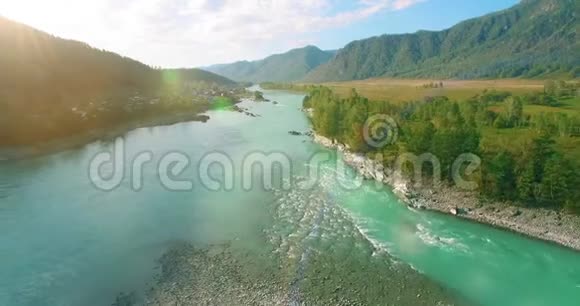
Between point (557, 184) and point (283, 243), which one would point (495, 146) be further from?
point (283, 243)

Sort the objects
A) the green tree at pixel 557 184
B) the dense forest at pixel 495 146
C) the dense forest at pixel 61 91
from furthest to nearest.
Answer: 1. the dense forest at pixel 61 91
2. the dense forest at pixel 495 146
3. the green tree at pixel 557 184

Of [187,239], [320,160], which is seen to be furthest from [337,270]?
[320,160]

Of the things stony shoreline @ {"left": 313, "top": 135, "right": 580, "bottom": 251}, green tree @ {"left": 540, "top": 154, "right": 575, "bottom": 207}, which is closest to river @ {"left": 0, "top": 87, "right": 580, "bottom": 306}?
stony shoreline @ {"left": 313, "top": 135, "right": 580, "bottom": 251}

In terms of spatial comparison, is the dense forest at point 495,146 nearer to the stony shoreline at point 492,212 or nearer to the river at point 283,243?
the stony shoreline at point 492,212

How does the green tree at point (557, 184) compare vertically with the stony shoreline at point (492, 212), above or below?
above

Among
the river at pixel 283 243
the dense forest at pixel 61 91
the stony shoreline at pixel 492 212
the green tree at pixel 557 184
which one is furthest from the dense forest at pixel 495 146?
the dense forest at pixel 61 91

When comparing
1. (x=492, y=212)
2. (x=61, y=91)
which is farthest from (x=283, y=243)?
(x=61, y=91)
